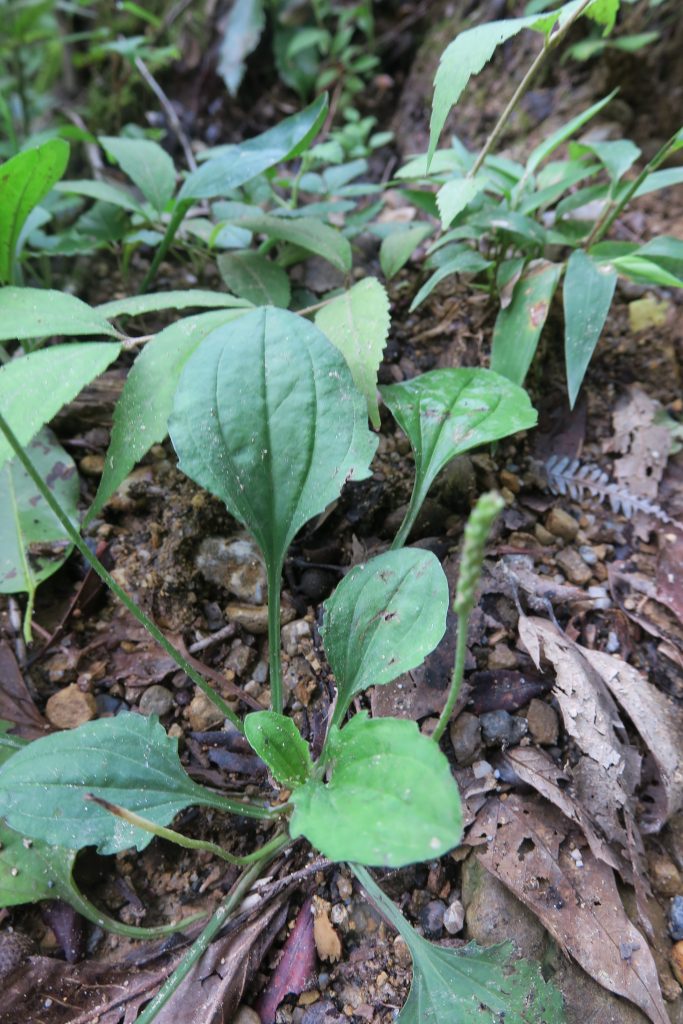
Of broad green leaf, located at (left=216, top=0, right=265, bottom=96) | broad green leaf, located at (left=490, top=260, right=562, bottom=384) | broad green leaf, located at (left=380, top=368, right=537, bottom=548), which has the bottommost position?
broad green leaf, located at (left=380, top=368, right=537, bottom=548)

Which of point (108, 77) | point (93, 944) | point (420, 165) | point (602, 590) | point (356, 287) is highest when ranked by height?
point (108, 77)

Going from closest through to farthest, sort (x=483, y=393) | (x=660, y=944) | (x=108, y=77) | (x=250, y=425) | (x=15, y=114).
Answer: (x=660, y=944) → (x=250, y=425) → (x=483, y=393) → (x=15, y=114) → (x=108, y=77)

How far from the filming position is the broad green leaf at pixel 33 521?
1286mm

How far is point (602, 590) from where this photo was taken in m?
1.34

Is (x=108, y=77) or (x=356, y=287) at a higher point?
(x=108, y=77)

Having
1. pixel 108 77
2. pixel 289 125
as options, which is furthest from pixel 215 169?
pixel 108 77

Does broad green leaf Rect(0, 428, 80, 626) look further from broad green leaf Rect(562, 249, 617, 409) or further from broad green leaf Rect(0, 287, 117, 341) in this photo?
broad green leaf Rect(562, 249, 617, 409)

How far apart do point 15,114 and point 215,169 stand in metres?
1.49

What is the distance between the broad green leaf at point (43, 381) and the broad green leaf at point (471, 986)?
3.12 feet

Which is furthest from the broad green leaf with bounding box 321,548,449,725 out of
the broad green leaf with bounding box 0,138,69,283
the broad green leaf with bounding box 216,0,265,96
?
the broad green leaf with bounding box 216,0,265,96

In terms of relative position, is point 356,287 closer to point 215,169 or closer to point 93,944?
point 215,169

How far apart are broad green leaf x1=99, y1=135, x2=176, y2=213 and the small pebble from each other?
1269 millimetres

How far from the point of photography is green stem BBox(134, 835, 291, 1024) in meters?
0.92

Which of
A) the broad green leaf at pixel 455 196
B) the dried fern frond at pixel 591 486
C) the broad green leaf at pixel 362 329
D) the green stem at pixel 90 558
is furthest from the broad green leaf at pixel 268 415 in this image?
the dried fern frond at pixel 591 486
